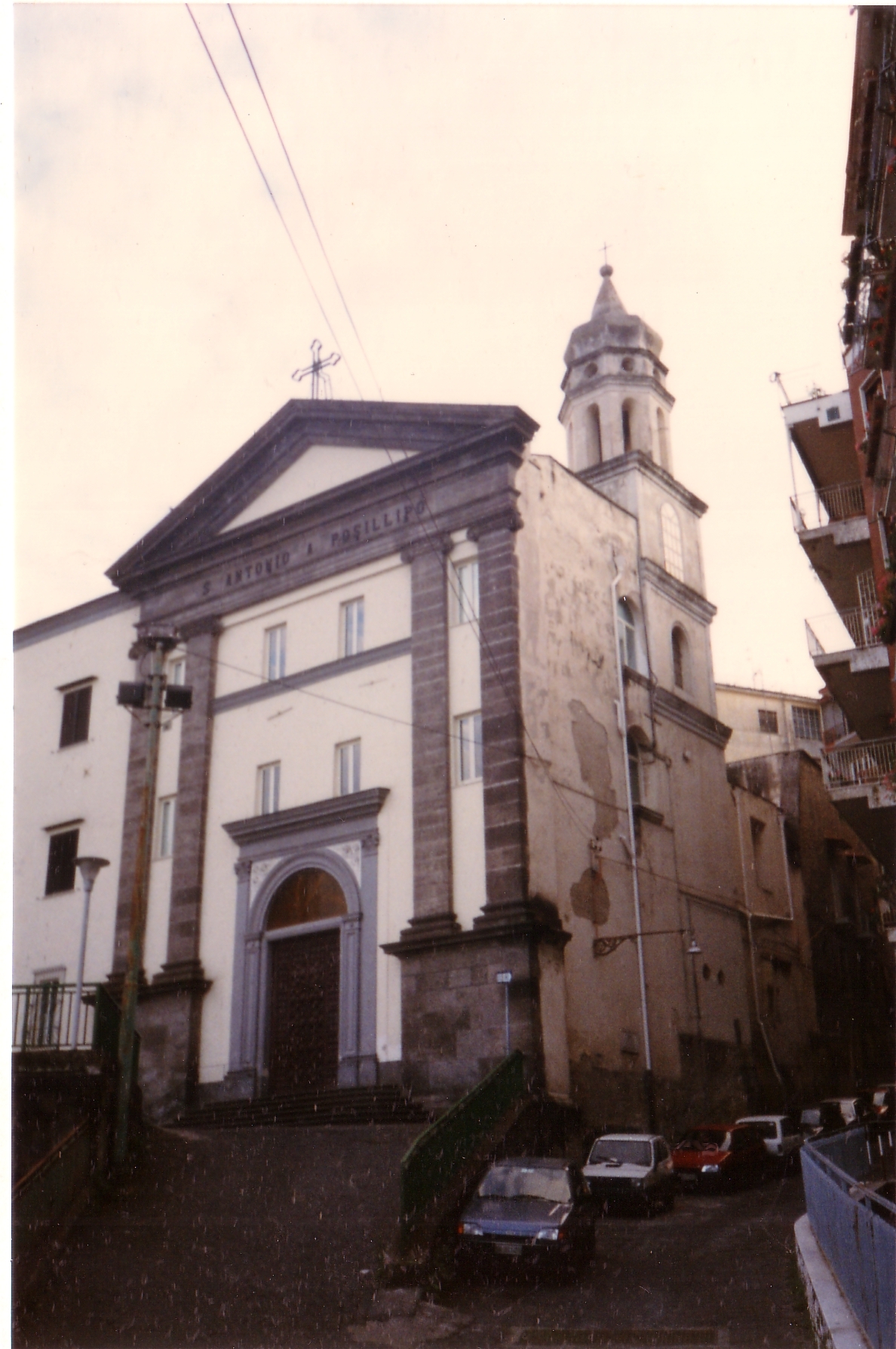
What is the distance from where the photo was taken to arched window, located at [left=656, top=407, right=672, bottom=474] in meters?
37.1

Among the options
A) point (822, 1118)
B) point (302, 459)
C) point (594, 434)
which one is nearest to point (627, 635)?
point (594, 434)

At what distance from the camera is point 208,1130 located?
77.0 feet

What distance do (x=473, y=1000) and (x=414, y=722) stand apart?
6169 millimetres

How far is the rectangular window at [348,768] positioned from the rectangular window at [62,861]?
8324 millimetres

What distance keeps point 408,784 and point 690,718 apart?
10.2 m

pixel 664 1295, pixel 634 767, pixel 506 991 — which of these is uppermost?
pixel 634 767

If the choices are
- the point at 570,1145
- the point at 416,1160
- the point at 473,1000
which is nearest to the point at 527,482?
the point at 473,1000

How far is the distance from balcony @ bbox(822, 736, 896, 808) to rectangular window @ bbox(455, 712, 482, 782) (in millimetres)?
7073

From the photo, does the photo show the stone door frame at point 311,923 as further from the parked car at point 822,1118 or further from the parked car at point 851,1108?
the parked car at point 851,1108

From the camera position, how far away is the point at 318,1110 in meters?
24.3

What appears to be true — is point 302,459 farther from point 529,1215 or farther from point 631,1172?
point 529,1215

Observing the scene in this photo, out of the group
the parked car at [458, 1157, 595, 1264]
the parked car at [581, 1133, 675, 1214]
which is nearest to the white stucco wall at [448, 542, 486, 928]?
the parked car at [581, 1133, 675, 1214]

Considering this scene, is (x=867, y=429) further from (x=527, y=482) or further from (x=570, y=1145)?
(x=570, y=1145)

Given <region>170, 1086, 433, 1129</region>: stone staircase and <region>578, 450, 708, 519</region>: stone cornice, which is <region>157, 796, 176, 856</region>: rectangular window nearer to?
<region>170, 1086, 433, 1129</region>: stone staircase
